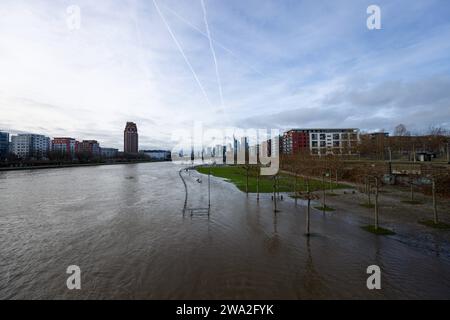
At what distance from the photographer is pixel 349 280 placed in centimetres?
707

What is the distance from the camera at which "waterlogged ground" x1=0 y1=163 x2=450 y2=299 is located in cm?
664

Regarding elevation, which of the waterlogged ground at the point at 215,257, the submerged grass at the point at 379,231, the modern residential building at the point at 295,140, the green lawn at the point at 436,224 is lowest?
the waterlogged ground at the point at 215,257

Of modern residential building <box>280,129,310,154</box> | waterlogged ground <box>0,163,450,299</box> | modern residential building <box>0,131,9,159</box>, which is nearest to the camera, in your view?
waterlogged ground <box>0,163,450,299</box>

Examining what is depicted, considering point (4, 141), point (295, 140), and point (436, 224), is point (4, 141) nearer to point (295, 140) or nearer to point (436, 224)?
point (295, 140)

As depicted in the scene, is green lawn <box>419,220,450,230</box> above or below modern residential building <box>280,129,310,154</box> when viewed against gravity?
below

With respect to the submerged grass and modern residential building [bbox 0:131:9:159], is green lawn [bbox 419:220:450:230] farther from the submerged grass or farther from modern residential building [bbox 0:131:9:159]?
modern residential building [bbox 0:131:9:159]

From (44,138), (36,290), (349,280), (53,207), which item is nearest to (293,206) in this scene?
(349,280)

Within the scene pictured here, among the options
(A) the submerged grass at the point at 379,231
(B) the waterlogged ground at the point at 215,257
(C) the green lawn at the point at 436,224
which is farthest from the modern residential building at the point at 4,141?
(C) the green lawn at the point at 436,224

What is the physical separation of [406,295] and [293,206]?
12.0 metres

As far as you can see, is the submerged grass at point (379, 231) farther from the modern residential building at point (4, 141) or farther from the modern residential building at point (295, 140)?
the modern residential building at point (4, 141)

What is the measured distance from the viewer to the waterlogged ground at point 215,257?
21.8ft

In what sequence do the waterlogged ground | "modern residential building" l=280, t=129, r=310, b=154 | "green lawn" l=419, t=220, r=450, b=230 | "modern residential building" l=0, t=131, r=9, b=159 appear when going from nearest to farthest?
the waterlogged ground → "green lawn" l=419, t=220, r=450, b=230 → "modern residential building" l=280, t=129, r=310, b=154 → "modern residential building" l=0, t=131, r=9, b=159

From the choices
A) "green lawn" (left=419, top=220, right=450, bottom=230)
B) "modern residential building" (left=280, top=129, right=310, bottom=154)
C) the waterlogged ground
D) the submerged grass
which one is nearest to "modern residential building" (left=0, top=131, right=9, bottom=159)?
"modern residential building" (left=280, top=129, right=310, bottom=154)
